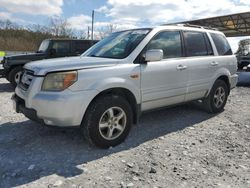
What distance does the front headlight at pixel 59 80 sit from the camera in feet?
13.6

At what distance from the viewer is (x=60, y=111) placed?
4.09 m

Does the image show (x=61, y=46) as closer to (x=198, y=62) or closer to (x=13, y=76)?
(x=13, y=76)

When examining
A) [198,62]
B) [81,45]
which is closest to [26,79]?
[198,62]

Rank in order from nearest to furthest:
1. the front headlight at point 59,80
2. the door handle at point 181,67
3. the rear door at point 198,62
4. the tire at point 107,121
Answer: the front headlight at point 59,80 < the tire at point 107,121 < the door handle at point 181,67 < the rear door at point 198,62

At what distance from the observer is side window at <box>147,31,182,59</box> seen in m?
5.25

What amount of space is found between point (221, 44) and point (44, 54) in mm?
6720

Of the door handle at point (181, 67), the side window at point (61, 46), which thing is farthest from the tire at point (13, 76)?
the door handle at point (181, 67)

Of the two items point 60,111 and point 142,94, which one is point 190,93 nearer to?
point 142,94

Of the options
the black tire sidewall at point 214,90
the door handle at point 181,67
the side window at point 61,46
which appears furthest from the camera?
the side window at point 61,46

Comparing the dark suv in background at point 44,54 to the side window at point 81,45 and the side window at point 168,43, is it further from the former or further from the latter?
the side window at point 168,43

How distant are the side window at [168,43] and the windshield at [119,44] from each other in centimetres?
21

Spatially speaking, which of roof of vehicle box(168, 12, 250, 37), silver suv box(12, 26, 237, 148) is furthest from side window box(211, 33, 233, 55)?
roof of vehicle box(168, 12, 250, 37)

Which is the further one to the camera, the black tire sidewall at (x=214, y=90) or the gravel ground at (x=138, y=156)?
the black tire sidewall at (x=214, y=90)

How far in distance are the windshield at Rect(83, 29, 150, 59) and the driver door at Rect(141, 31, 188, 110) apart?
0.25 metres
